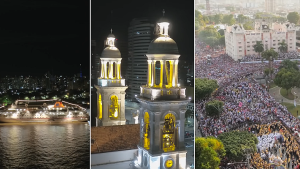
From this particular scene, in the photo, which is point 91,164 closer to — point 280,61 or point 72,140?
point 72,140

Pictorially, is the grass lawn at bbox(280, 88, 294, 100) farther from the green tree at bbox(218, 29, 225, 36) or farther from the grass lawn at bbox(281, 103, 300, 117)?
the green tree at bbox(218, 29, 225, 36)

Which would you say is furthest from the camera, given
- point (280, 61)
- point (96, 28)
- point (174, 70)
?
point (280, 61)

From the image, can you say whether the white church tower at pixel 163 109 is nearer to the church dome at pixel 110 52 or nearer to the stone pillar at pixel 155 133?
the stone pillar at pixel 155 133

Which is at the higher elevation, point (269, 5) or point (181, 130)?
point (269, 5)

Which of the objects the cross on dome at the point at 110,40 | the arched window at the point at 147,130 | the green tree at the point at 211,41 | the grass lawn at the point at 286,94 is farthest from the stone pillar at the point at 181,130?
the grass lawn at the point at 286,94

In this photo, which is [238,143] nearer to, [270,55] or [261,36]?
[270,55]

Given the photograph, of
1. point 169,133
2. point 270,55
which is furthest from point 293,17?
point 169,133

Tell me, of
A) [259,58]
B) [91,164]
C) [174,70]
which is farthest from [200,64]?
[91,164]
